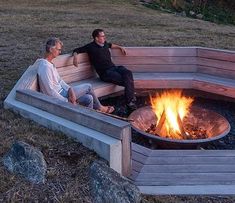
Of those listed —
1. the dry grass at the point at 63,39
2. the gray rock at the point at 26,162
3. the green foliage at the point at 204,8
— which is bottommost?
the green foliage at the point at 204,8

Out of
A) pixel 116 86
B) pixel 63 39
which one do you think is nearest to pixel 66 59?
pixel 116 86

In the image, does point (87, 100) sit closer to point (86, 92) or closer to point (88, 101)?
point (88, 101)

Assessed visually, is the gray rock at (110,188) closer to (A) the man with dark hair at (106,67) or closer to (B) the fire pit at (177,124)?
(B) the fire pit at (177,124)

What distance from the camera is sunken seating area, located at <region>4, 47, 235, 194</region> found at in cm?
453

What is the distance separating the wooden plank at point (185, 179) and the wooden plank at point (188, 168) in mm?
67

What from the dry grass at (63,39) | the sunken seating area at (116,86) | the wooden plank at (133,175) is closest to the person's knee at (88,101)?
the sunken seating area at (116,86)

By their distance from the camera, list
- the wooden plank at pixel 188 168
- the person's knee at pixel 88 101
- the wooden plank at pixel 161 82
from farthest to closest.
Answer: the wooden plank at pixel 161 82
the person's knee at pixel 88 101
the wooden plank at pixel 188 168

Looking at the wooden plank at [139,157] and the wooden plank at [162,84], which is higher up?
the wooden plank at [139,157]

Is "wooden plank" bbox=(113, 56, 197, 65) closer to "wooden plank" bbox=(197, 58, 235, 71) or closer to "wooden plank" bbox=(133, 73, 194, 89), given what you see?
"wooden plank" bbox=(197, 58, 235, 71)

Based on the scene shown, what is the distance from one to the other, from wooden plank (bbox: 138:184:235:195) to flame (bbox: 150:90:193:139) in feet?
5.31

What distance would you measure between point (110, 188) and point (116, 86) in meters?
3.52

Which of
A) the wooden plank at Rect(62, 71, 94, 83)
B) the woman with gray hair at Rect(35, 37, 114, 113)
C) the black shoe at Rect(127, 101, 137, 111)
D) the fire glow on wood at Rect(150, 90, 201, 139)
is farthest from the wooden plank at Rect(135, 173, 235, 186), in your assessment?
the wooden plank at Rect(62, 71, 94, 83)

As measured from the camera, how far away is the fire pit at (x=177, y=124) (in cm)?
564

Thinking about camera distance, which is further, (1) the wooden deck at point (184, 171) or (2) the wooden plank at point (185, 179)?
(2) the wooden plank at point (185, 179)
